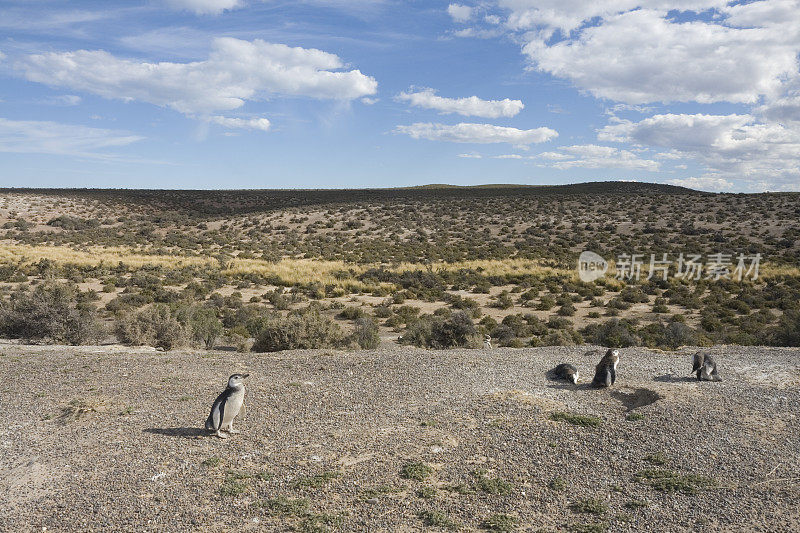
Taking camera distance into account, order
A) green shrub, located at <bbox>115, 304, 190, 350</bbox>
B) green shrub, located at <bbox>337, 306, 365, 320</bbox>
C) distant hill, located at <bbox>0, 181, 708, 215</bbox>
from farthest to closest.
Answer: distant hill, located at <bbox>0, 181, 708, 215</bbox> → green shrub, located at <bbox>337, 306, 365, 320</bbox> → green shrub, located at <bbox>115, 304, 190, 350</bbox>

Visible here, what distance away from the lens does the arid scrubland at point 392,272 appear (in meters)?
18.4

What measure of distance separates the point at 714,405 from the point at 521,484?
506 cm

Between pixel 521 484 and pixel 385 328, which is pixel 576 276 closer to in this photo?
pixel 385 328

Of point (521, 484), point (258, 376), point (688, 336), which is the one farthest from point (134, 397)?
point (688, 336)

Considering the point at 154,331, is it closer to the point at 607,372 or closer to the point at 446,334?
the point at 446,334

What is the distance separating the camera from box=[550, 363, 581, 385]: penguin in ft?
38.6

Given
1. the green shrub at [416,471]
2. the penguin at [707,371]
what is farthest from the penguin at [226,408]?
the penguin at [707,371]

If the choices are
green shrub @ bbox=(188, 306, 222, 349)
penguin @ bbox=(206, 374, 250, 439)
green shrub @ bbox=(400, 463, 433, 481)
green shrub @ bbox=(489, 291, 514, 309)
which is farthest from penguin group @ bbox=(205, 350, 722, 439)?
green shrub @ bbox=(489, 291, 514, 309)

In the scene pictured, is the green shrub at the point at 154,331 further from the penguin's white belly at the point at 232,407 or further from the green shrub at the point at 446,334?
the penguin's white belly at the point at 232,407

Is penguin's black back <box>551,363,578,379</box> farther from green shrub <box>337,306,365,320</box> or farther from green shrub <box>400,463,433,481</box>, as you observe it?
green shrub <box>337,306,365,320</box>

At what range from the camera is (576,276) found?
34.0 metres

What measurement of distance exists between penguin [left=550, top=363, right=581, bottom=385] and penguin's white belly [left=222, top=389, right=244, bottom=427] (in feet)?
23.3

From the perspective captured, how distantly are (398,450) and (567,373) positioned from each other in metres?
5.29

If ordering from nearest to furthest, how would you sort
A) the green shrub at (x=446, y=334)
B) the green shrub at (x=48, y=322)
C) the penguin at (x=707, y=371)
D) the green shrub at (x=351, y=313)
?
the penguin at (x=707, y=371) → the green shrub at (x=48, y=322) → the green shrub at (x=446, y=334) → the green shrub at (x=351, y=313)
